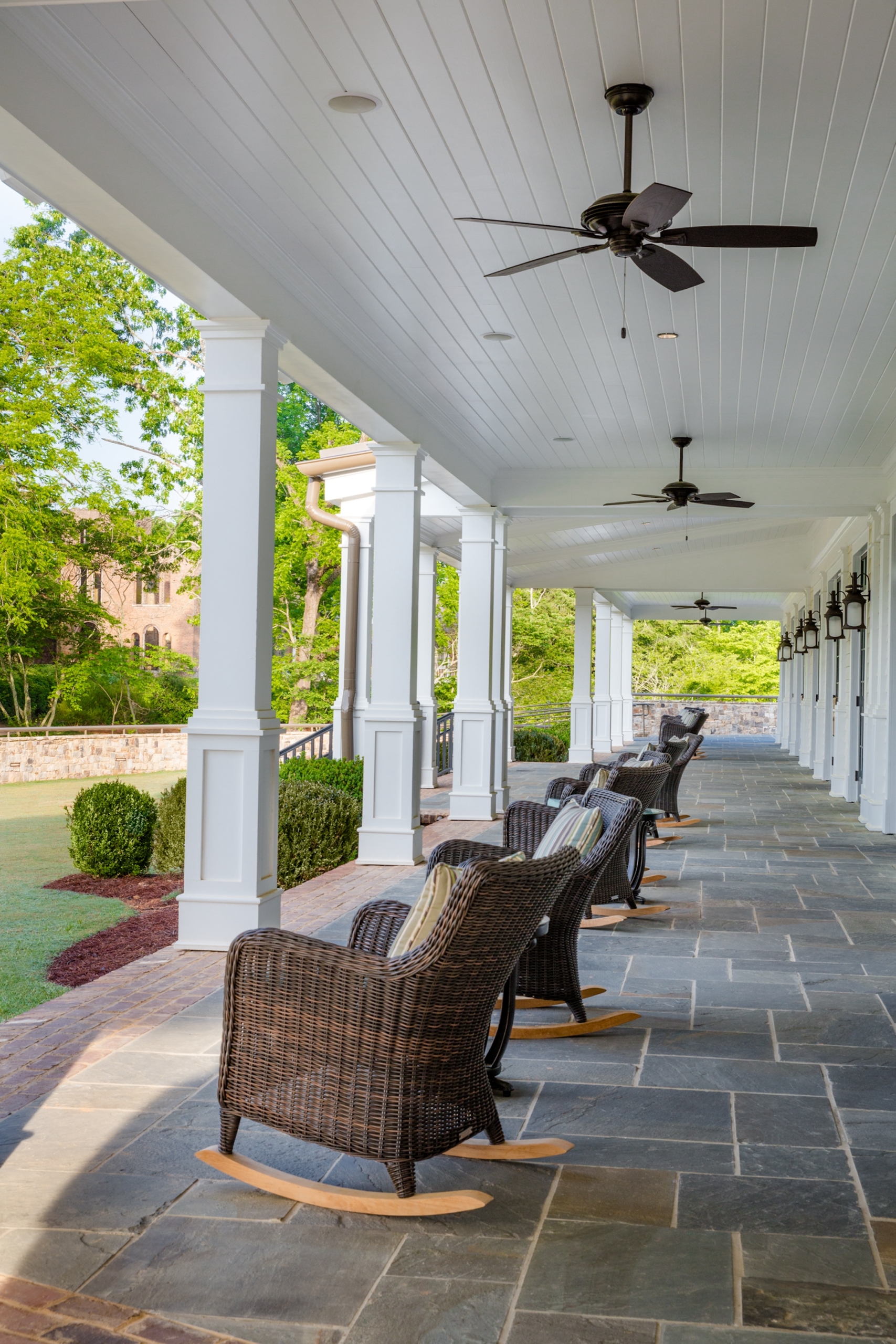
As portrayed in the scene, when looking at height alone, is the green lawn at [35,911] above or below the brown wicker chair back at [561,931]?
below

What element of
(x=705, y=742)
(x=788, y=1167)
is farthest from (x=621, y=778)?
(x=705, y=742)

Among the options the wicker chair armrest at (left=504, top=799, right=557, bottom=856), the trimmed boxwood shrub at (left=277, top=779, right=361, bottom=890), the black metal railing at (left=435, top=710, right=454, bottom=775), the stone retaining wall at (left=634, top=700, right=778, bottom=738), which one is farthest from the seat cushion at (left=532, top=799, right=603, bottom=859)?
the stone retaining wall at (left=634, top=700, right=778, bottom=738)

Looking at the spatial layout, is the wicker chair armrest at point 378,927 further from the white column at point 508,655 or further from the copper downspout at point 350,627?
the white column at point 508,655

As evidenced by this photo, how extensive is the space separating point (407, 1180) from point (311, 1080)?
0.32m

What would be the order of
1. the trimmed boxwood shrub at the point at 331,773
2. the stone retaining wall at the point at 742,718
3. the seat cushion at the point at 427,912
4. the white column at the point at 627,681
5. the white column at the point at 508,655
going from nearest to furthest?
1. the seat cushion at the point at 427,912
2. the trimmed boxwood shrub at the point at 331,773
3. the white column at the point at 508,655
4. the white column at the point at 627,681
5. the stone retaining wall at the point at 742,718

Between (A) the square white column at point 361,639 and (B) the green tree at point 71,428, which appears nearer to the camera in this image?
(A) the square white column at point 361,639

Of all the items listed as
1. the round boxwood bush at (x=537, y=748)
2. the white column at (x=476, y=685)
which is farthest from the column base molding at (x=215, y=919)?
the round boxwood bush at (x=537, y=748)

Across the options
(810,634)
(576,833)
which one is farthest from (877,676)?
(810,634)

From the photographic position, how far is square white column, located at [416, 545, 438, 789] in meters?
13.7

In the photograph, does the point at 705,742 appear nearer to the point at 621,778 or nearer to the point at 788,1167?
the point at 621,778

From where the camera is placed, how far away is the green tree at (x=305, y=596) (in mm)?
20781

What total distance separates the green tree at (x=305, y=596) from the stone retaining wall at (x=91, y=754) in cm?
136

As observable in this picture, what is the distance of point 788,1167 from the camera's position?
114 inches

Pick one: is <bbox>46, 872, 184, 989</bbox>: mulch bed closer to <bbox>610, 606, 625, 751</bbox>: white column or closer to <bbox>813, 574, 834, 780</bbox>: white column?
<bbox>813, 574, 834, 780</bbox>: white column
